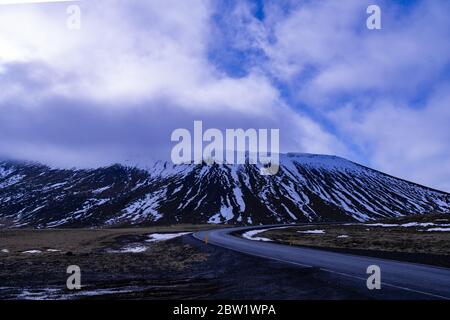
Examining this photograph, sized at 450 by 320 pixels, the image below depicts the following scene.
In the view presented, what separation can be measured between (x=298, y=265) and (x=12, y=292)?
13411 mm

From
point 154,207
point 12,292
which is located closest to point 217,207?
point 154,207

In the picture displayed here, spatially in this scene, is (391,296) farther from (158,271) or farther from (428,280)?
(158,271)

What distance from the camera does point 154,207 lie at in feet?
600

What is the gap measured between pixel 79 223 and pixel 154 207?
1291 inches
